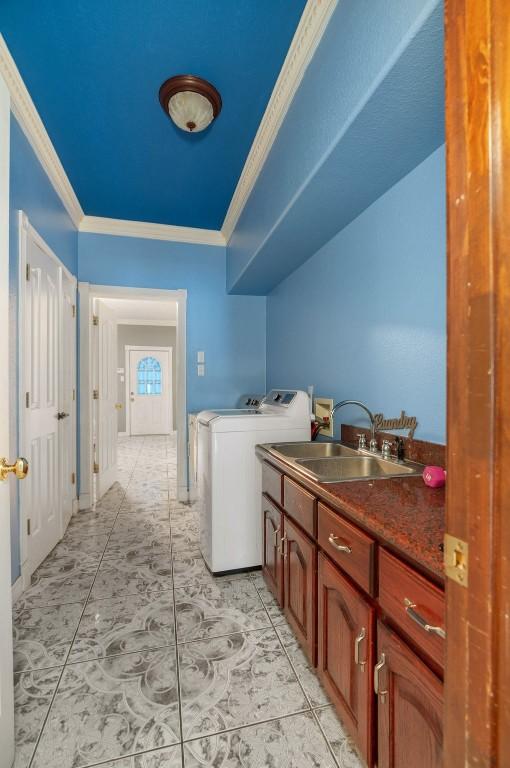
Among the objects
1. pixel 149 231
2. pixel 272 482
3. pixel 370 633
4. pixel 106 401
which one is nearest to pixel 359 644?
pixel 370 633

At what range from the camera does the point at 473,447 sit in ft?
1.53

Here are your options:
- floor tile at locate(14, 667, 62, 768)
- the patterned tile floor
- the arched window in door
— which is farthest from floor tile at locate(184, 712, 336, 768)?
the arched window in door

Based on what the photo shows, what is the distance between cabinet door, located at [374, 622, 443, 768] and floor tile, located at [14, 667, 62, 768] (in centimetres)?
110

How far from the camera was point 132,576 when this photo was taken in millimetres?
2141

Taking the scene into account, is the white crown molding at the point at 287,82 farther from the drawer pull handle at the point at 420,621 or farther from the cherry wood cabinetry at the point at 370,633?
the drawer pull handle at the point at 420,621

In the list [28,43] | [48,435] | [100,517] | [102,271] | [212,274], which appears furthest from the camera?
[212,274]

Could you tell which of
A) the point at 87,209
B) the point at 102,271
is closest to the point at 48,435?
the point at 102,271

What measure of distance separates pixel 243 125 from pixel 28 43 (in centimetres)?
107

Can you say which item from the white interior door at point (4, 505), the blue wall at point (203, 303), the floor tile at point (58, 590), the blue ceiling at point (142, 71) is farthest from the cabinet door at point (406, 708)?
the blue wall at point (203, 303)

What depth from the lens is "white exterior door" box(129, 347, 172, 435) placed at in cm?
766

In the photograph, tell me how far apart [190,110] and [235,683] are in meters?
2.70

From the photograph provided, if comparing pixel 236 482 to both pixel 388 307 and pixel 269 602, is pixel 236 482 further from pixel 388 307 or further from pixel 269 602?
pixel 388 307

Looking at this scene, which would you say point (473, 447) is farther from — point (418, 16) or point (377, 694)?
point (418, 16)

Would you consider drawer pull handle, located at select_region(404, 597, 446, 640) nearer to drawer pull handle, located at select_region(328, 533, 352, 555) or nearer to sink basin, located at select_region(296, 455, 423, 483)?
drawer pull handle, located at select_region(328, 533, 352, 555)
